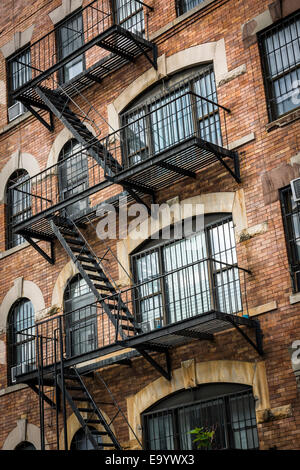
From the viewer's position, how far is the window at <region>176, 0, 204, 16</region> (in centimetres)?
1834

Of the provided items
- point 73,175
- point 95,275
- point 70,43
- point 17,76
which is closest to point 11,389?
point 95,275

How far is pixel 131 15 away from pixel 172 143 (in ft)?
13.7

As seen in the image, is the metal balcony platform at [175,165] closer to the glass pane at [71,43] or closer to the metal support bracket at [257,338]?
the metal support bracket at [257,338]

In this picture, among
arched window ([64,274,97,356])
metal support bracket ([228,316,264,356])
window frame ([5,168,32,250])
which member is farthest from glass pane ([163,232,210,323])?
window frame ([5,168,32,250])

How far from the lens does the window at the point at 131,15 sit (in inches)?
760

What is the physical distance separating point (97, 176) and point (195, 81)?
3.22 meters

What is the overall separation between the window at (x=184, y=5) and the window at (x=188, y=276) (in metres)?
5.21

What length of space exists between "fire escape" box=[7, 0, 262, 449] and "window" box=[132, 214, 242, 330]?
0.19 metres

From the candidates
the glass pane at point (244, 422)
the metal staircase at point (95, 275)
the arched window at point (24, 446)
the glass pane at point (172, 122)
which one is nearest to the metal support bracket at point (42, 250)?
the metal staircase at point (95, 275)

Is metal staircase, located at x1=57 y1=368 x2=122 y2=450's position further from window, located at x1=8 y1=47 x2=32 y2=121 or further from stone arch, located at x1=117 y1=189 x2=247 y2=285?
window, located at x1=8 y1=47 x2=32 y2=121

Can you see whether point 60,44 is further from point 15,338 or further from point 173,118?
point 15,338

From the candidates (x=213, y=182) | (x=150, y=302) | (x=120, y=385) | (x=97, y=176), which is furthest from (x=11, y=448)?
(x=213, y=182)

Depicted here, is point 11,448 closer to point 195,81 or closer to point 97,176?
point 97,176

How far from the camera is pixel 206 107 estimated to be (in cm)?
1711
